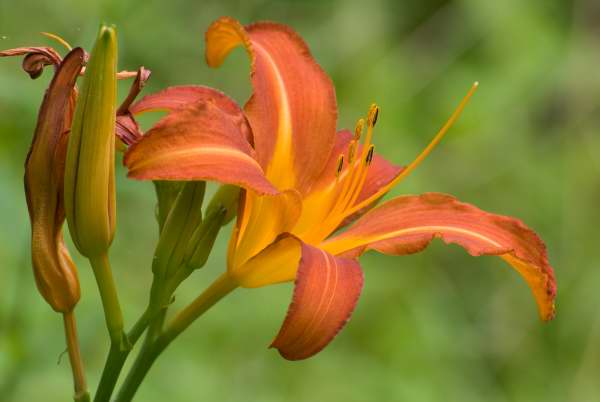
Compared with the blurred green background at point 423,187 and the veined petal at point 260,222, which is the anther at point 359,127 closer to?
the veined petal at point 260,222

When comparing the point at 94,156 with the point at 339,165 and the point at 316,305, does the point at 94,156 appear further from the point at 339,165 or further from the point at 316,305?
the point at 339,165

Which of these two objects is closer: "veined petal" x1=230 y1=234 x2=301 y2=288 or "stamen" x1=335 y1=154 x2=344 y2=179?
"veined petal" x1=230 y1=234 x2=301 y2=288

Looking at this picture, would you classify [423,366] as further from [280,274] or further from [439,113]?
[280,274]

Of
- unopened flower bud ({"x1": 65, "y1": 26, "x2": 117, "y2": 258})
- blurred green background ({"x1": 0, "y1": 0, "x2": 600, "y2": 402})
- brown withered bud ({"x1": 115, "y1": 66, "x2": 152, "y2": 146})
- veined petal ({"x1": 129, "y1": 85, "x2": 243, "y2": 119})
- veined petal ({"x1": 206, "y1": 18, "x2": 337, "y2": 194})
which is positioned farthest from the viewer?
blurred green background ({"x1": 0, "y1": 0, "x2": 600, "y2": 402})

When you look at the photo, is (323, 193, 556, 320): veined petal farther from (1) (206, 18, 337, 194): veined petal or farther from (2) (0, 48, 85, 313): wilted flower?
(2) (0, 48, 85, 313): wilted flower

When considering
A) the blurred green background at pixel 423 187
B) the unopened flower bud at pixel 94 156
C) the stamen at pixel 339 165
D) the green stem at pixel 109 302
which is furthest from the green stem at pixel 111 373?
the blurred green background at pixel 423 187

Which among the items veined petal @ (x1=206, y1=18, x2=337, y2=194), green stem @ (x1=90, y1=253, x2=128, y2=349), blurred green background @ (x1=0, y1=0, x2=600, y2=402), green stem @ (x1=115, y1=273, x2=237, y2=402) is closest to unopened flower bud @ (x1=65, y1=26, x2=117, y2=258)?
green stem @ (x1=90, y1=253, x2=128, y2=349)
